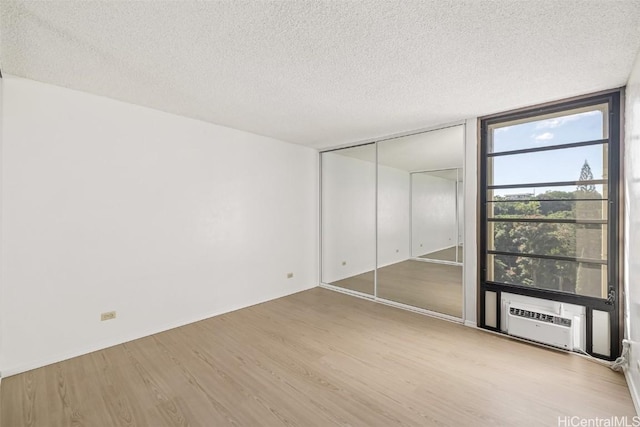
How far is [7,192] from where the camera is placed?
2326mm

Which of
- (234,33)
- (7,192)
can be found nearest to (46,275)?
(7,192)

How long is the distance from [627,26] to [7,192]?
4606mm

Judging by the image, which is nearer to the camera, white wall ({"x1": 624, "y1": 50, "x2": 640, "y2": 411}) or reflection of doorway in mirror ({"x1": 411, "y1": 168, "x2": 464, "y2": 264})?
white wall ({"x1": 624, "y1": 50, "x2": 640, "y2": 411})

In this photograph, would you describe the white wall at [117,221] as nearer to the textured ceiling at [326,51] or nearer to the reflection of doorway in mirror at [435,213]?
the textured ceiling at [326,51]

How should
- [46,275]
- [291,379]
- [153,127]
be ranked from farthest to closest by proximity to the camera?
[153,127], [46,275], [291,379]

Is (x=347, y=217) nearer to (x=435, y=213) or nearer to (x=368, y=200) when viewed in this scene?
(x=368, y=200)

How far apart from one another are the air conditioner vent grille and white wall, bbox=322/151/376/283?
290cm

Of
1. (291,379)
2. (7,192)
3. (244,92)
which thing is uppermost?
(244,92)

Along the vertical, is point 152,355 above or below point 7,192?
below

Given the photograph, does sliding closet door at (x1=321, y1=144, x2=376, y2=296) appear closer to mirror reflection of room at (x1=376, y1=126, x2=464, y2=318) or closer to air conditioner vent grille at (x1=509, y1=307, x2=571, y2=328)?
mirror reflection of room at (x1=376, y1=126, x2=464, y2=318)

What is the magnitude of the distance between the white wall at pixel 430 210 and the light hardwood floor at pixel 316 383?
346 cm

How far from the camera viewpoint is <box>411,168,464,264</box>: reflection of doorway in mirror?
6.06 meters

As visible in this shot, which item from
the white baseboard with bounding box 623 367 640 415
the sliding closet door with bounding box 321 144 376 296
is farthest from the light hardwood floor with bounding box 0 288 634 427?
the sliding closet door with bounding box 321 144 376 296

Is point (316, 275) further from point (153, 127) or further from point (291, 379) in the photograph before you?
point (153, 127)
